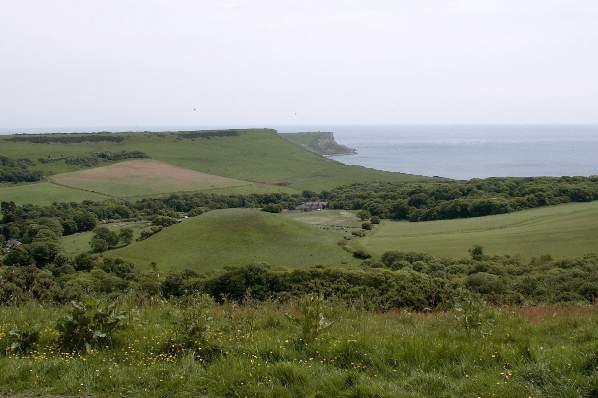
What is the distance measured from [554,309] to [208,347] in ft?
23.3

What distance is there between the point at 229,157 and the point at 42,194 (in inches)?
2837

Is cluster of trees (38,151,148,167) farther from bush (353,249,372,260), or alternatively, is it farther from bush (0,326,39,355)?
bush (0,326,39,355)

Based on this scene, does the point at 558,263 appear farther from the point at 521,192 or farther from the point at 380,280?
the point at 521,192

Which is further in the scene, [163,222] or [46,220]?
[46,220]

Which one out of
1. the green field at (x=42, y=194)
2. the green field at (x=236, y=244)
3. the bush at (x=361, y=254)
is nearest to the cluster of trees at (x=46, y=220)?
the green field at (x=42, y=194)

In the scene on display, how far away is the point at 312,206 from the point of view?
111000mm

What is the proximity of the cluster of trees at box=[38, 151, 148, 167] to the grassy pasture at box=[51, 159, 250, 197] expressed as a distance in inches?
281

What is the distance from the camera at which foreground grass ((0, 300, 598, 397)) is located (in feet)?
22.1

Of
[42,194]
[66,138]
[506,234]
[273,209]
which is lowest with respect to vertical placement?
[273,209]

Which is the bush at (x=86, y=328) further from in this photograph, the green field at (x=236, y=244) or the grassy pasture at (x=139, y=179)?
the grassy pasture at (x=139, y=179)

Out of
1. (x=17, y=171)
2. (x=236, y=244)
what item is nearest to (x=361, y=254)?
(x=236, y=244)

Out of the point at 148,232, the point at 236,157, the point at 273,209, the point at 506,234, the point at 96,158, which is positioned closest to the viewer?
the point at 506,234

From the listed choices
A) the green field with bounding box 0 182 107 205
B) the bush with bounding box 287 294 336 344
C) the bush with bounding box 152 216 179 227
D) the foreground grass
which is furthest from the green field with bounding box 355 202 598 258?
the green field with bounding box 0 182 107 205

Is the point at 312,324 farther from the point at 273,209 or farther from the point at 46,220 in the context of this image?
the point at 273,209
